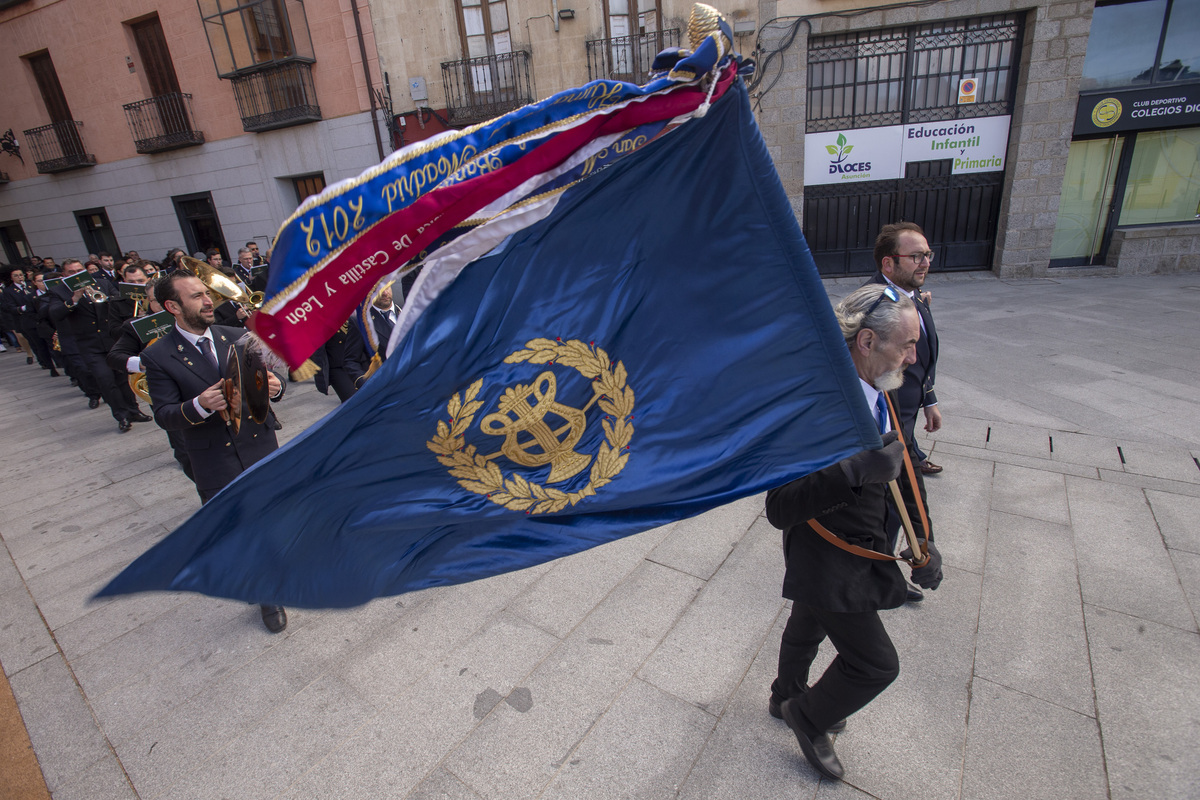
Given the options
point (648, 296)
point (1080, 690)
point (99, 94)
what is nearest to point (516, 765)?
point (648, 296)

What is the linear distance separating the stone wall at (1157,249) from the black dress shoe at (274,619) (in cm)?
1454

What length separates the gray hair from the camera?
1.88m

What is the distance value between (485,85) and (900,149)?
852 cm

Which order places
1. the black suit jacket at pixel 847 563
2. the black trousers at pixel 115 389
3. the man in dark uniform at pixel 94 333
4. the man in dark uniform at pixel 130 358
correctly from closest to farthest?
the black suit jacket at pixel 847 563, the man in dark uniform at pixel 130 358, the black trousers at pixel 115 389, the man in dark uniform at pixel 94 333

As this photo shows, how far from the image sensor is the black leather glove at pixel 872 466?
164 cm

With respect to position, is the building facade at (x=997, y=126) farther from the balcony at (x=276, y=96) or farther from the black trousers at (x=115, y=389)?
the black trousers at (x=115, y=389)

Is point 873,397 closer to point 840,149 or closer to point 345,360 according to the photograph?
point 345,360

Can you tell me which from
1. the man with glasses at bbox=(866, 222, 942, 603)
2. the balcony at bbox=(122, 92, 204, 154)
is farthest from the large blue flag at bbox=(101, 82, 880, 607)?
the balcony at bbox=(122, 92, 204, 154)

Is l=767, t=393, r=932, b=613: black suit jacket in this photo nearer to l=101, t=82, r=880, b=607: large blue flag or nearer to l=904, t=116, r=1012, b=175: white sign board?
l=101, t=82, r=880, b=607: large blue flag

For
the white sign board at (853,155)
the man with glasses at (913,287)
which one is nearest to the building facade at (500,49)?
the white sign board at (853,155)

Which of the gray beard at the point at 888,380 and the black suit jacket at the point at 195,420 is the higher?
the gray beard at the point at 888,380

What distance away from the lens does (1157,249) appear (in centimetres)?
1058

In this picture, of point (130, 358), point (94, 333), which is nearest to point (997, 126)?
point (130, 358)

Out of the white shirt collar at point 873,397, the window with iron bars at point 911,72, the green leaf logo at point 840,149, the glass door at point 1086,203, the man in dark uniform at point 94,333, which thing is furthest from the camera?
the green leaf logo at point 840,149
